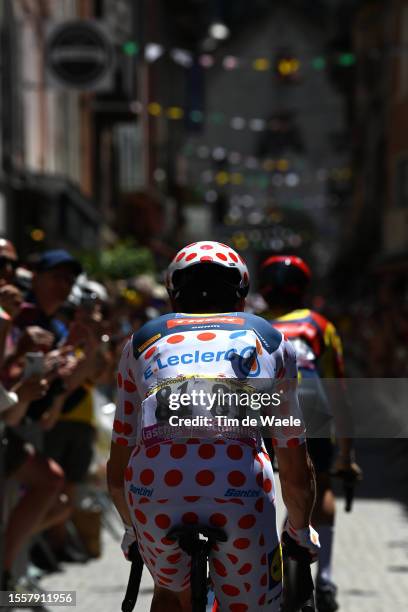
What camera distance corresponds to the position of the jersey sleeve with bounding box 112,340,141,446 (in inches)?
164

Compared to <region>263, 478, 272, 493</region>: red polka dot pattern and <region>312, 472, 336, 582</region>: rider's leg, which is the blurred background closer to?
<region>312, 472, 336, 582</region>: rider's leg

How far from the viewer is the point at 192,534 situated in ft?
12.2

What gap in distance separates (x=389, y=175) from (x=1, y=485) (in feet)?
118

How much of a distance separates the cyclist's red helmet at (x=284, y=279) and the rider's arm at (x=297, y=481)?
255cm

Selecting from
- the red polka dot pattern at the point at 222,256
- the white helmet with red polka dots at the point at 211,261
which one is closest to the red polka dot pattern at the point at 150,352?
the white helmet with red polka dots at the point at 211,261

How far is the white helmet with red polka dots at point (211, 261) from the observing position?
4.07m

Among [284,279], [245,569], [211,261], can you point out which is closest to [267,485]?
[245,569]

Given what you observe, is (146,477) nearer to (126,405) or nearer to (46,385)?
(126,405)

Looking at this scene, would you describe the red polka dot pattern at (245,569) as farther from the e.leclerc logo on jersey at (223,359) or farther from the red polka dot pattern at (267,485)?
the e.leclerc logo on jersey at (223,359)

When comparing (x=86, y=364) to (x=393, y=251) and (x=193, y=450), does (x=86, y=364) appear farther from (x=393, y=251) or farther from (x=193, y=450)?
(x=393, y=251)

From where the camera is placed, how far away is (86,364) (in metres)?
6.90

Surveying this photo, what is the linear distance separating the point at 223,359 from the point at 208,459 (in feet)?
1.00

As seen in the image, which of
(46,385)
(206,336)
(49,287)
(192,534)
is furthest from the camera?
(49,287)

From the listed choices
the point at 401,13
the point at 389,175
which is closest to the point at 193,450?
the point at 401,13
